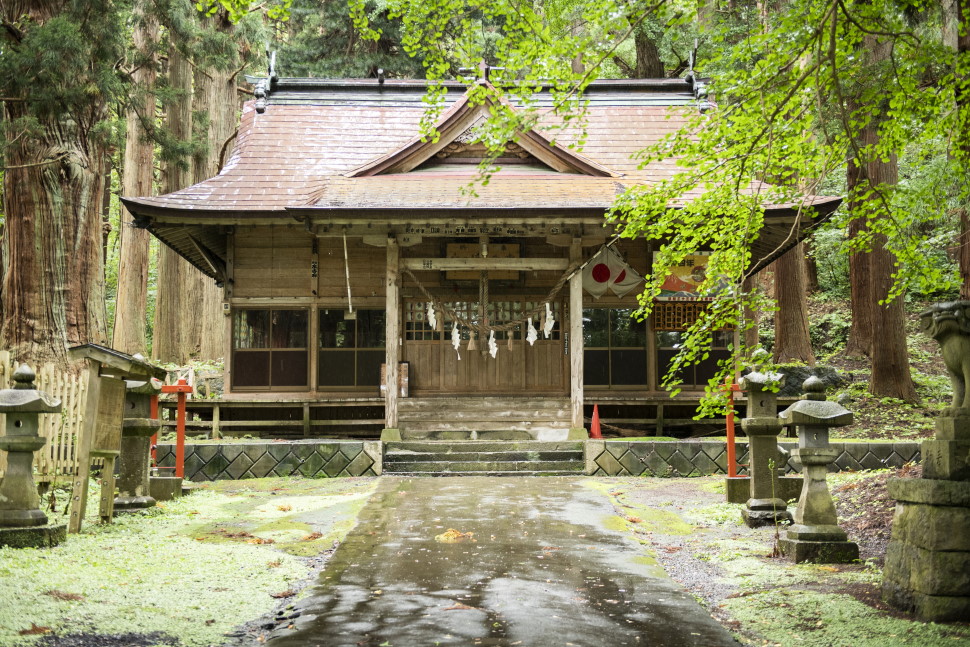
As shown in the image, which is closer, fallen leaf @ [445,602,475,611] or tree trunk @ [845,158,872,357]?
fallen leaf @ [445,602,475,611]

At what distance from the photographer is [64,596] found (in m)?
4.80

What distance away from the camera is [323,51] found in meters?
26.3

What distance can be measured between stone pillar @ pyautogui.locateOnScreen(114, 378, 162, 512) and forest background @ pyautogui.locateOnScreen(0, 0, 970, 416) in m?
3.01

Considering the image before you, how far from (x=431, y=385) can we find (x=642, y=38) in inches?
567

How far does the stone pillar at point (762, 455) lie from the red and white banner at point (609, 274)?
24.8 feet

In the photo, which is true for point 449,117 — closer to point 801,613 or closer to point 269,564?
point 269,564

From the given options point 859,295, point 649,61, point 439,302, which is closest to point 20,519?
point 439,302

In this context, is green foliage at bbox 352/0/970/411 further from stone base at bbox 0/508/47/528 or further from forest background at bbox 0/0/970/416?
stone base at bbox 0/508/47/528

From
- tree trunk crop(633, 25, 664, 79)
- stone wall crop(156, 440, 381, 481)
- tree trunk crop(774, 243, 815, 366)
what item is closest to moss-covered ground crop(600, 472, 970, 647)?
stone wall crop(156, 440, 381, 481)

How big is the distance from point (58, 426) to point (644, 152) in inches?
290

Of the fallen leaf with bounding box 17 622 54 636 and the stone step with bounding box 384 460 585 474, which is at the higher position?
the fallen leaf with bounding box 17 622 54 636

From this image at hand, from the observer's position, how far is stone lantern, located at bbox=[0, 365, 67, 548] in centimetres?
637

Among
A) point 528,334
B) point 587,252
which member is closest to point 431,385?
point 528,334

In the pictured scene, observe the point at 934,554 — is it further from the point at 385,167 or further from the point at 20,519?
the point at 385,167
